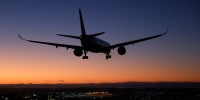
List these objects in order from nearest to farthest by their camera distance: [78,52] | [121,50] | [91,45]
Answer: [91,45], [78,52], [121,50]

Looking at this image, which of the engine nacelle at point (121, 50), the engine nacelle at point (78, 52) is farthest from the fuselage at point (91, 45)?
the engine nacelle at point (121, 50)

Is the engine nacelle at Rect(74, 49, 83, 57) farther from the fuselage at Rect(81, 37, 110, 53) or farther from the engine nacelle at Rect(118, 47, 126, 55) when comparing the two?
the engine nacelle at Rect(118, 47, 126, 55)

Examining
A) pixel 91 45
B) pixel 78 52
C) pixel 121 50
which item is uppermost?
pixel 91 45

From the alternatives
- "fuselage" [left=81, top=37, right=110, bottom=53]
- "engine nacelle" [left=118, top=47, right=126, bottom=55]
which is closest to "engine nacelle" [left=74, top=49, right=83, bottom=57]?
"fuselage" [left=81, top=37, right=110, bottom=53]

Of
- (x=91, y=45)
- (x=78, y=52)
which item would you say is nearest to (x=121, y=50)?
(x=91, y=45)

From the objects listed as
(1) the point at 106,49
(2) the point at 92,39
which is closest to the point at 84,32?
(2) the point at 92,39

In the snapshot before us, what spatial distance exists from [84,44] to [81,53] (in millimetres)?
2527

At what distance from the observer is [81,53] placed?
63.9 metres

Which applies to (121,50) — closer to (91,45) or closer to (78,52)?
(91,45)

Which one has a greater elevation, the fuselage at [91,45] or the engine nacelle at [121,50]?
the fuselage at [91,45]

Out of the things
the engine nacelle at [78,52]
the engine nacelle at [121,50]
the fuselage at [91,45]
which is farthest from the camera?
the engine nacelle at [121,50]

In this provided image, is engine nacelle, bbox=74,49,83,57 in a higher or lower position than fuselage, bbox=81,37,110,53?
lower

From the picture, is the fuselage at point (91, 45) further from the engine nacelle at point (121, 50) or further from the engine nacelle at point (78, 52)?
the engine nacelle at point (121, 50)

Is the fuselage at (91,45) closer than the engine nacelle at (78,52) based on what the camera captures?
Yes
